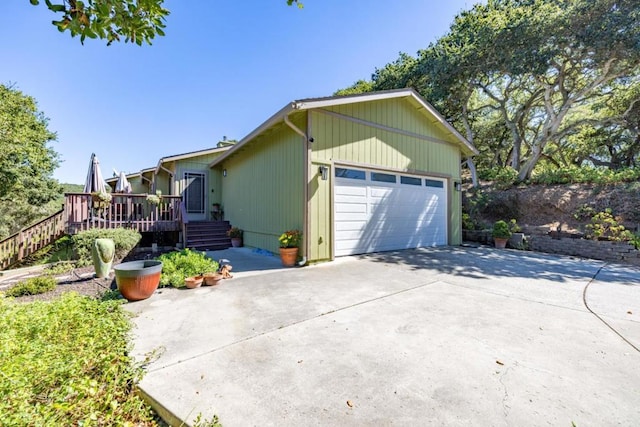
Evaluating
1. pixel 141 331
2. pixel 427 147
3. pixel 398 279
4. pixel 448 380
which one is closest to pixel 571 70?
pixel 427 147

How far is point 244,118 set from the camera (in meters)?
15.7

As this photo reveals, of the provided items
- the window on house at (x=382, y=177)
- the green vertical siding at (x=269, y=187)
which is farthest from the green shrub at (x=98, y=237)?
the window on house at (x=382, y=177)

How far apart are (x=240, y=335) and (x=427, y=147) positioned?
26.2 feet

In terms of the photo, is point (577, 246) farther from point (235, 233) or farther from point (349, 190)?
point (235, 233)

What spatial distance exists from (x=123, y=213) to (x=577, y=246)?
13504 millimetres

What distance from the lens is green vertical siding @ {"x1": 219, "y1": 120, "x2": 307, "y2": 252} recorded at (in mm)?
6609

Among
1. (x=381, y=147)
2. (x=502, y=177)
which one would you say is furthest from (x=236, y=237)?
(x=502, y=177)

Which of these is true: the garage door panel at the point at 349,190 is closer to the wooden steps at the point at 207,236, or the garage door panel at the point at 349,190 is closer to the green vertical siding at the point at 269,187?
the green vertical siding at the point at 269,187

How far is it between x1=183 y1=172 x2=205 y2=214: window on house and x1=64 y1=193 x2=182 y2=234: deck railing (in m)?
2.20

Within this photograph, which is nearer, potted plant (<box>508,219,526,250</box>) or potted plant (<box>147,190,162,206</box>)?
potted plant (<box>147,190,162,206</box>)

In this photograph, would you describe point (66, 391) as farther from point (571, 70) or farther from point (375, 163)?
point (571, 70)

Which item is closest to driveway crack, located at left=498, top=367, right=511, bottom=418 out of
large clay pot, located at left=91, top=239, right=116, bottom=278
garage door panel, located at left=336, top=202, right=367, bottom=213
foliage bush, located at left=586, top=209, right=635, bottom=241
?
garage door panel, located at left=336, top=202, right=367, bottom=213

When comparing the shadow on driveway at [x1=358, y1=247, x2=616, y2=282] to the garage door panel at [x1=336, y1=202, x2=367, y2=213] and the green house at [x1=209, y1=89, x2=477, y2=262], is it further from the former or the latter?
the garage door panel at [x1=336, y1=202, x2=367, y2=213]

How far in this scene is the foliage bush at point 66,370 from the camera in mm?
1449
